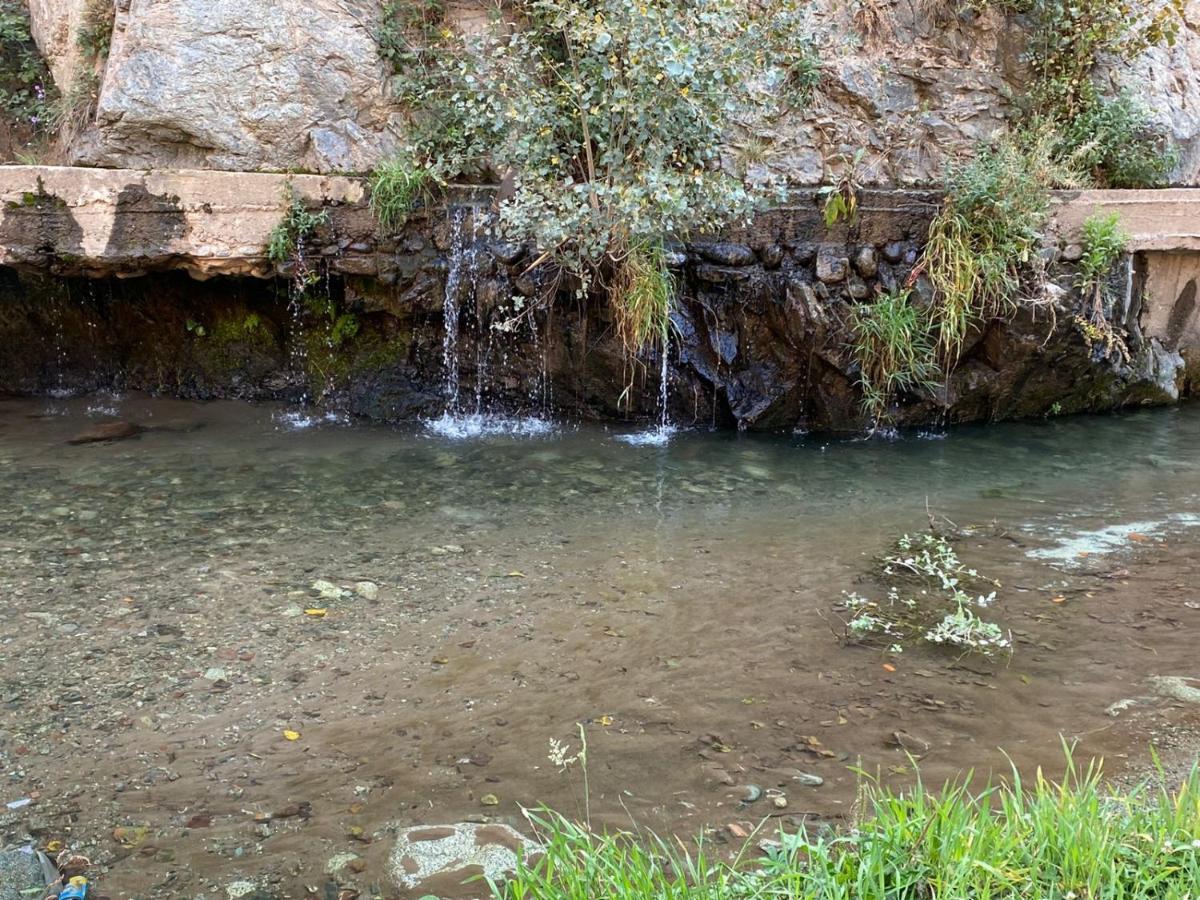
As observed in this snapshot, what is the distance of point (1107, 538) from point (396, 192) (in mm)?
5179

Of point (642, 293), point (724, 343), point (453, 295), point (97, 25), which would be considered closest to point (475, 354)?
point (453, 295)

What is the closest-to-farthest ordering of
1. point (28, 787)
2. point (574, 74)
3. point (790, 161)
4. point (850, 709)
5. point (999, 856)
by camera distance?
point (999, 856)
point (28, 787)
point (850, 709)
point (574, 74)
point (790, 161)

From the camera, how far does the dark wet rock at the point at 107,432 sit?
6551 millimetres

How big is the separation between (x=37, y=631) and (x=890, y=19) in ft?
27.2

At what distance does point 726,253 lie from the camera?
22.9 feet

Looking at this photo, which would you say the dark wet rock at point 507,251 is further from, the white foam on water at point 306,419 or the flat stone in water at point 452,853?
the flat stone in water at point 452,853

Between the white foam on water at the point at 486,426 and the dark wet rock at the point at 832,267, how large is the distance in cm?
227

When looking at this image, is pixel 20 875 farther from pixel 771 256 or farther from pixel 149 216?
pixel 771 256

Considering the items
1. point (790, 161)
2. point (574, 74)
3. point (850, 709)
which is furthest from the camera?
point (790, 161)

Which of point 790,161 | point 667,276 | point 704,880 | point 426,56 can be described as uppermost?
point 426,56

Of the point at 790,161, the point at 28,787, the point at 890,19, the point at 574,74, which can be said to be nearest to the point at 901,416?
the point at 790,161

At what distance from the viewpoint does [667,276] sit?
6.80 metres

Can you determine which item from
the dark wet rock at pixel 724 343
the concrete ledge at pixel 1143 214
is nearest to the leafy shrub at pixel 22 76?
the dark wet rock at pixel 724 343

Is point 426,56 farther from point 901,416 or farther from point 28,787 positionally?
point 28,787
